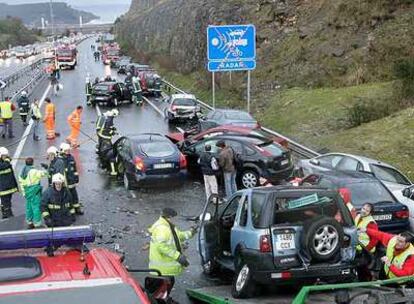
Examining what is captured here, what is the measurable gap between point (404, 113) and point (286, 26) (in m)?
18.6

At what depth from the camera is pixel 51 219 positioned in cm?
1305

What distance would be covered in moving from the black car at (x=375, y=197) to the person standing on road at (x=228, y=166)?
10.1 feet

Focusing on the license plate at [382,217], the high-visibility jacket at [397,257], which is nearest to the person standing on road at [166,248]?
the high-visibility jacket at [397,257]

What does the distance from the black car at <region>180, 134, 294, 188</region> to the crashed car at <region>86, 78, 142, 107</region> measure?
20854 mm

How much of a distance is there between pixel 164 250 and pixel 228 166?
309 inches

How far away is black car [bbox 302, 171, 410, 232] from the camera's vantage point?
42.2 feet

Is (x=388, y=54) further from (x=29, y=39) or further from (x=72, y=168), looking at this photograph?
(x=29, y=39)

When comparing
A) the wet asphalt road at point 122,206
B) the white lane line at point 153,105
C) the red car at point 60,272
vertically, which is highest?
the red car at point 60,272

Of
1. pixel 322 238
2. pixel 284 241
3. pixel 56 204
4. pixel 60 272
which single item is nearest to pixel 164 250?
pixel 284 241

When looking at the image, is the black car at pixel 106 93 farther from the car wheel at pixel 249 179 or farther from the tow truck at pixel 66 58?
the tow truck at pixel 66 58

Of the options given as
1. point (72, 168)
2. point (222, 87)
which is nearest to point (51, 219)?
point (72, 168)

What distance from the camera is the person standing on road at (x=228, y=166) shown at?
16859 mm

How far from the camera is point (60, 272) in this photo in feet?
17.2

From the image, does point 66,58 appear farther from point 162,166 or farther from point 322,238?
point 322,238
